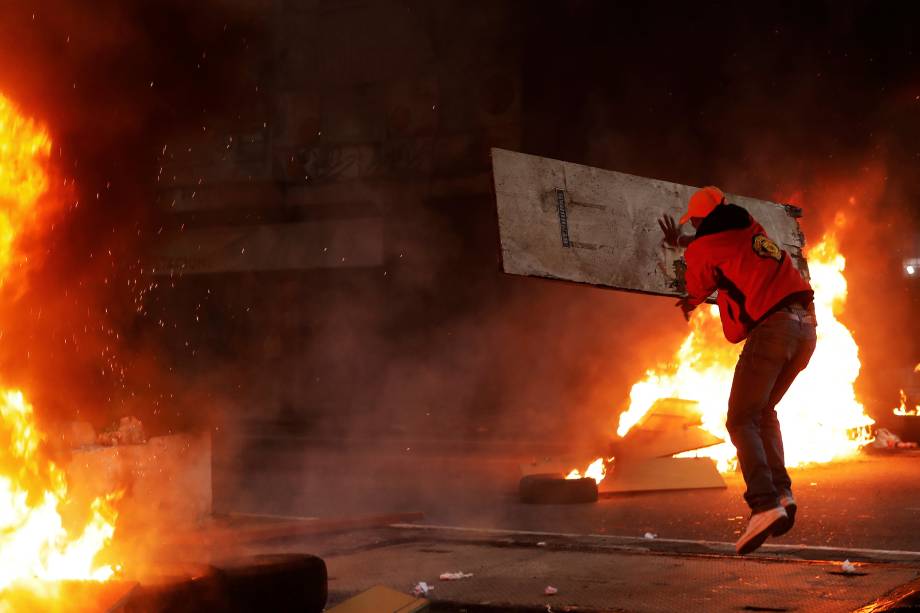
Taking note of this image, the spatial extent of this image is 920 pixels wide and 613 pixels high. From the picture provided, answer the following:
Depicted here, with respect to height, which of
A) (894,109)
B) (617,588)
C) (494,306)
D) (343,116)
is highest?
(343,116)

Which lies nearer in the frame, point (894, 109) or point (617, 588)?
point (617, 588)

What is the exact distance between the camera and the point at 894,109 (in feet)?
41.7

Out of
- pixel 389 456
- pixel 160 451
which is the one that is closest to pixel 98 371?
pixel 160 451

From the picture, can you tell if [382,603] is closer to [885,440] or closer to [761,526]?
[761,526]

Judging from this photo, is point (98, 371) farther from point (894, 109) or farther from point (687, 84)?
point (894, 109)

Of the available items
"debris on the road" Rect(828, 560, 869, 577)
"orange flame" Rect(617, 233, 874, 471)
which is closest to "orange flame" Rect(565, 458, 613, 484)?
"orange flame" Rect(617, 233, 874, 471)

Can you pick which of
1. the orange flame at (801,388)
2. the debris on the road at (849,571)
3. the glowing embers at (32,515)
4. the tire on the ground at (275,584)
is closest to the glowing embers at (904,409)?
the orange flame at (801,388)

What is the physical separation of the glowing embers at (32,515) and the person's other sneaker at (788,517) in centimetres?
271

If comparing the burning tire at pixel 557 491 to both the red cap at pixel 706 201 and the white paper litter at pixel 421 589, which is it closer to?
the white paper litter at pixel 421 589

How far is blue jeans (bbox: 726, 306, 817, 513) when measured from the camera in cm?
360

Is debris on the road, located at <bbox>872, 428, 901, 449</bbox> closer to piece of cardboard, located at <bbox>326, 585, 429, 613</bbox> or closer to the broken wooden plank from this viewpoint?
the broken wooden plank

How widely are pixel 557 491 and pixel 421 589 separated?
3.30 metres

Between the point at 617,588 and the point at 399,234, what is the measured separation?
433 inches

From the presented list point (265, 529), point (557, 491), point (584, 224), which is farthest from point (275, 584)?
point (557, 491)
